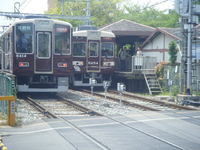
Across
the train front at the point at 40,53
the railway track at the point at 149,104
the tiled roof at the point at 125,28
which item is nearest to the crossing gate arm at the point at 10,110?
the railway track at the point at 149,104

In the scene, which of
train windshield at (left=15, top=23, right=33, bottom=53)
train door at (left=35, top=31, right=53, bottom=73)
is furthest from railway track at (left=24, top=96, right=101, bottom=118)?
train windshield at (left=15, top=23, right=33, bottom=53)

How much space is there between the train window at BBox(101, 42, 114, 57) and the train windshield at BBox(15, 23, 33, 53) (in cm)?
659

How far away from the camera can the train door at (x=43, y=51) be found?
64.7 ft

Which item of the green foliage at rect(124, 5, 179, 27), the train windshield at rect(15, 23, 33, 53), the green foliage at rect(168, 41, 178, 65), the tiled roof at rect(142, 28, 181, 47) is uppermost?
the green foliage at rect(124, 5, 179, 27)

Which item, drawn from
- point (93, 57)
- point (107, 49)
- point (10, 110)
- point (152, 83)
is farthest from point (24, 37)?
point (10, 110)

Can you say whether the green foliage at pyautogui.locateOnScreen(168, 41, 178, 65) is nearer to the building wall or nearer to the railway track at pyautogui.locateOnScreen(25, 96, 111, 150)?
the building wall

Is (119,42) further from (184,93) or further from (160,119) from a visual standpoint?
(160,119)

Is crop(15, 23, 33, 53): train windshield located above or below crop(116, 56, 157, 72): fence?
above

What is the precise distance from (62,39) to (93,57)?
5.52 metres

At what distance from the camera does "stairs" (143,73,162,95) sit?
900 inches

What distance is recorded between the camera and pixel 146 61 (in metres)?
25.9

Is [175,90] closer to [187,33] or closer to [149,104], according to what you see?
[149,104]

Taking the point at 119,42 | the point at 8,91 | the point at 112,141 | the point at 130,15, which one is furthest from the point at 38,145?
the point at 130,15

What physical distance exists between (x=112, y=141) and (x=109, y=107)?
6793 millimetres
